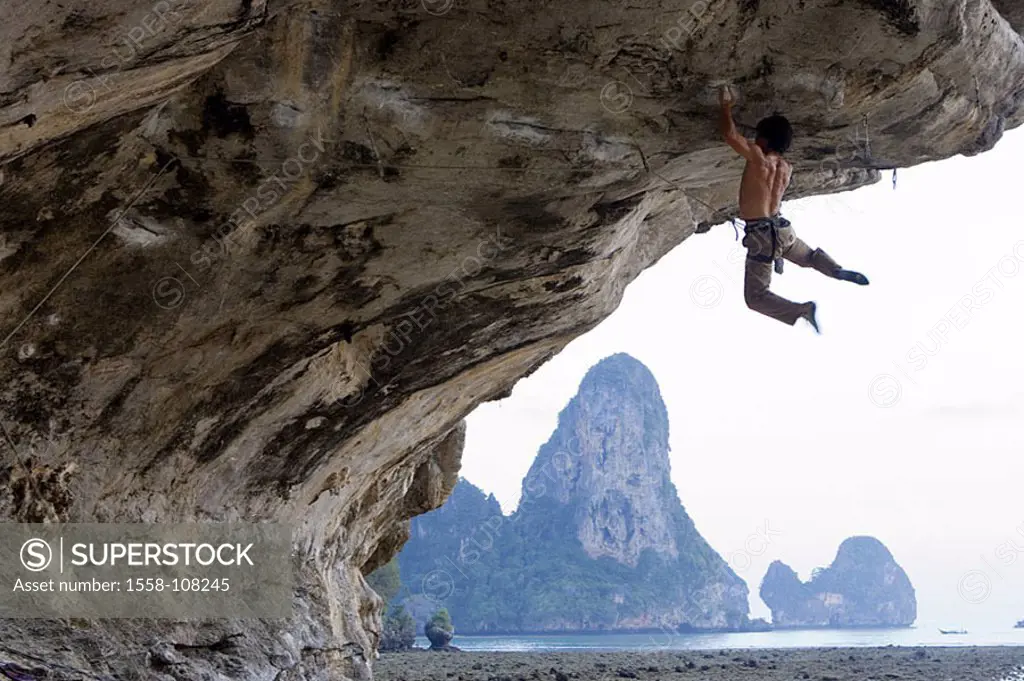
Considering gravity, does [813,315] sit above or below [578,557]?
below

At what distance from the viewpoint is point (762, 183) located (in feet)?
28.5

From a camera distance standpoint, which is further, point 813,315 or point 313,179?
point 813,315

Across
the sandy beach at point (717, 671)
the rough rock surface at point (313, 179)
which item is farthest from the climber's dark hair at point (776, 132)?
the sandy beach at point (717, 671)

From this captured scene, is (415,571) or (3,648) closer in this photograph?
(3,648)

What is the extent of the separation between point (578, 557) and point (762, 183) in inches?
6834

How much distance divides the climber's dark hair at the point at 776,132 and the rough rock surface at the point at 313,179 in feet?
0.39

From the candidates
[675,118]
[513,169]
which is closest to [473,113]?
[513,169]

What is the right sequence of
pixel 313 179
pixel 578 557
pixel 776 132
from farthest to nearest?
pixel 578 557, pixel 313 179, pixel 776 132

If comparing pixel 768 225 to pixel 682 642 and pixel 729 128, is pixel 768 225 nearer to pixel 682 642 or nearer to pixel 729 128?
pixel 729 128

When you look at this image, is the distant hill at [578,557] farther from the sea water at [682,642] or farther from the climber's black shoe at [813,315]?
the climber's black shoe at [813,315]

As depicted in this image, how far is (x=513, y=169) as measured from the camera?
8.80m

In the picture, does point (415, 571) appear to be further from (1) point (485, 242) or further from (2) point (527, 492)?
(1) point (485, 242)

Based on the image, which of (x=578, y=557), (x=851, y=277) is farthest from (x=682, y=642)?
(x=851, y=277)

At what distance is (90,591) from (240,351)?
8.39ft
